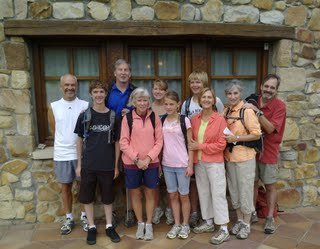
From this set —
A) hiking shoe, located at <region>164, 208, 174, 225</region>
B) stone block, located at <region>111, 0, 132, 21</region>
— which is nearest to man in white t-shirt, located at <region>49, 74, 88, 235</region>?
stone block, located at <region>111, 0, 132, 21</region>

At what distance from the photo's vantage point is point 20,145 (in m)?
3.45

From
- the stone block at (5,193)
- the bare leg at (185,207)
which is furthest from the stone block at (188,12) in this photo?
the stone block at (5,193)

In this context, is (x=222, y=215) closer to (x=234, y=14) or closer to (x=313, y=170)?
(x=313, y=170)

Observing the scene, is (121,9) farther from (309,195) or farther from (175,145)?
(309,195)

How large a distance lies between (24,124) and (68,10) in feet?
4.38

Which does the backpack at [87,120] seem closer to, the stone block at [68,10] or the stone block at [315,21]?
the stone block at [68,10]

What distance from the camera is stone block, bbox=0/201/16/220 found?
3.52 metres

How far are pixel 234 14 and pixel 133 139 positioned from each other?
190 cm

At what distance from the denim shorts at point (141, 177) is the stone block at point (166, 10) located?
5.56 feet

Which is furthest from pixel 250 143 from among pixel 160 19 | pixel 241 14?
pixel 160 19

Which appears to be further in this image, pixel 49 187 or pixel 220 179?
pixel 49 187

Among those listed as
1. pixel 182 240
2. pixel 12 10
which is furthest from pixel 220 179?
pixel 12 10

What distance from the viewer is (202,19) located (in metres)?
3.54

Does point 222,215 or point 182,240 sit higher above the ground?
point 222,215
